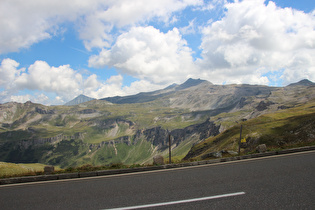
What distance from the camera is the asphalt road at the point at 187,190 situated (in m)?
8.15

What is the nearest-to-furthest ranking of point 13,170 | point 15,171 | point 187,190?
1. point 187,190
2. point 15,171
3. point 13,170

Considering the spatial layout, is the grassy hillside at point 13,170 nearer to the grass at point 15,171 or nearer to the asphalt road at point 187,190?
the grass at point 15,171

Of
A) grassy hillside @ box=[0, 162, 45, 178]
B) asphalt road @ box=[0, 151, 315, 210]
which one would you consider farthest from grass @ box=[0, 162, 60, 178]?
asphalt road @ box=[0, 151, 315, 210]

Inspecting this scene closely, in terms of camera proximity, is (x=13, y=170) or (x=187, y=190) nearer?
(x=187, y=190)

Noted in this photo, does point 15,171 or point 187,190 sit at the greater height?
point 187,190

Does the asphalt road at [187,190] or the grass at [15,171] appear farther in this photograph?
the grass at [15,171]

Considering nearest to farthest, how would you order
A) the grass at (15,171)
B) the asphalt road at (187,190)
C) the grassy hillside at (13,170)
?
the asphalt road at (187,190) < the grass at (15,171) < the grassy hillside at (13,170)

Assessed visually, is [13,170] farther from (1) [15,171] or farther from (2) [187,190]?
(2) [187,190]

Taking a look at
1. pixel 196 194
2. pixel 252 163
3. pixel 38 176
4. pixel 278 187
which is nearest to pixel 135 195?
pixel 196 194

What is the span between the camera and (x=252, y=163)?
1439 cm

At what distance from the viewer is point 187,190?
969 cm

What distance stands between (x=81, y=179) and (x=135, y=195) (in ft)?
18.0

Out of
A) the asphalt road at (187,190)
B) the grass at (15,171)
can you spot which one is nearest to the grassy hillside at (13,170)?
the grass at (15,171)

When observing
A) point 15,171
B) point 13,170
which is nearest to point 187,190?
point 15,171
